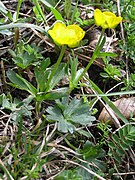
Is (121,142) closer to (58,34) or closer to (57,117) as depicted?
(57,117)

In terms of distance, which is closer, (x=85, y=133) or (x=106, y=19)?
(x=106, y=19)

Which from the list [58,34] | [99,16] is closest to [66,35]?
[58,34]

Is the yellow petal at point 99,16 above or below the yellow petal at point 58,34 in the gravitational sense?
above

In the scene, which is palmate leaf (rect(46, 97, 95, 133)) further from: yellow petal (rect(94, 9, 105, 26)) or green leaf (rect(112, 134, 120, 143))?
yellow petal (rect(94, 9, 105, 26))

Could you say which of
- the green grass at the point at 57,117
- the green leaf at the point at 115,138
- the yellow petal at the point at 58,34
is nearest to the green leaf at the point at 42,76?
the green grass at the point at 57,117

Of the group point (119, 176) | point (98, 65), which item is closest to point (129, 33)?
point (98, 65)

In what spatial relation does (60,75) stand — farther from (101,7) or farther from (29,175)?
(101,7)

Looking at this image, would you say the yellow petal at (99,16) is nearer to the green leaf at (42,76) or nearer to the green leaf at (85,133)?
the green leaf at (42,76)
